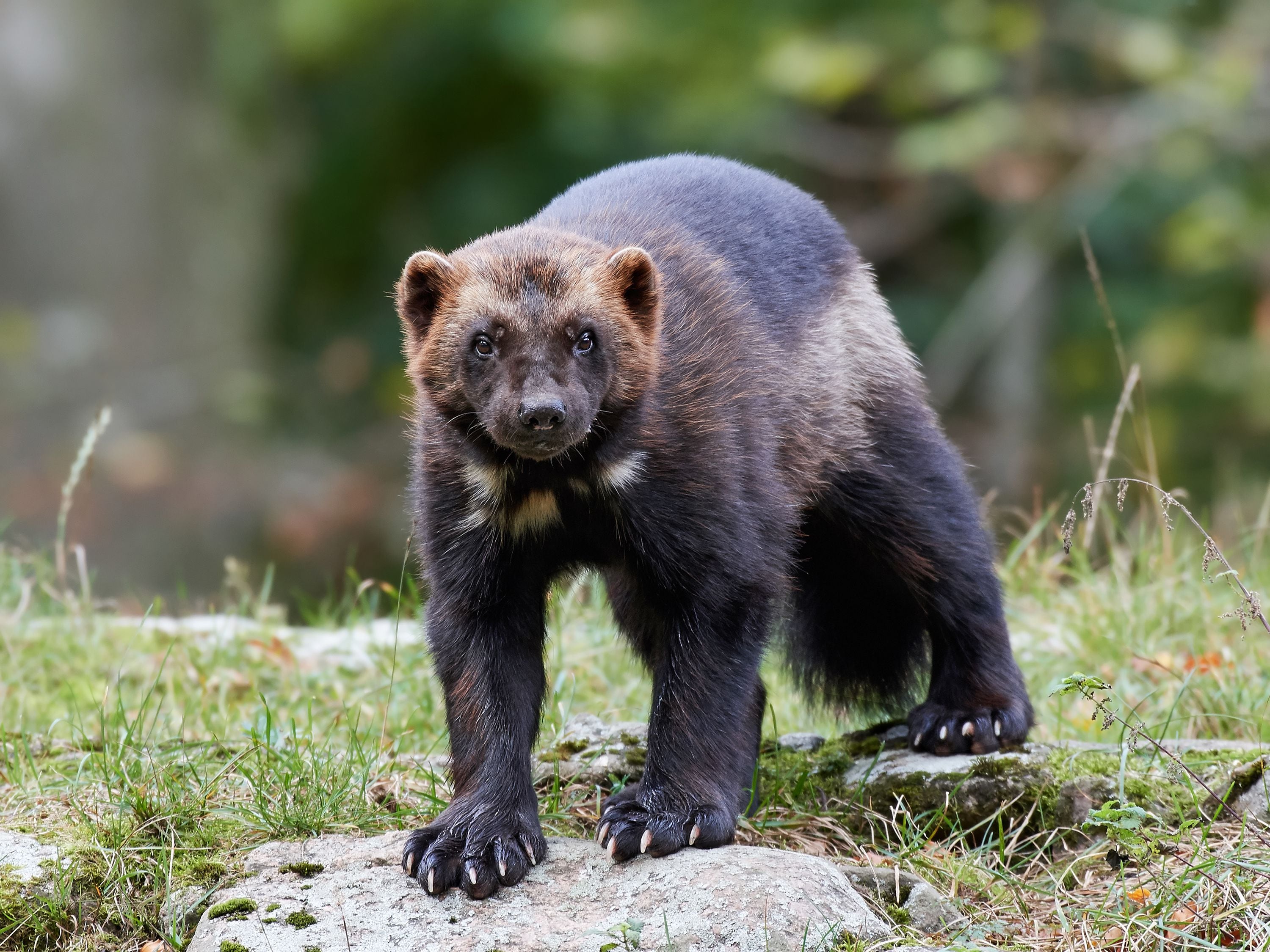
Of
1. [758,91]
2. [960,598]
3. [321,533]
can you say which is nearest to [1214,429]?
[758,91]

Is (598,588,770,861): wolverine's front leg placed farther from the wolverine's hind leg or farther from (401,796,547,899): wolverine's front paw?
the wolverine's hind leg

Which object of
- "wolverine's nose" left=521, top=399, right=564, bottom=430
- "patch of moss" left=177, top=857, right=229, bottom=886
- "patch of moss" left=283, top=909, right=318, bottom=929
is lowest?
"patch of moss" left=177, top=857, right=229, bottom=886

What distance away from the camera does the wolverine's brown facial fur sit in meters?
3.74

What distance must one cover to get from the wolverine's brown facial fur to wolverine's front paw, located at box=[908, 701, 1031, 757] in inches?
59.7

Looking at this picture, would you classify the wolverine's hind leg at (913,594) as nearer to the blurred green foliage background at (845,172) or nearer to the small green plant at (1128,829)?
the small green plant at (1128,829)

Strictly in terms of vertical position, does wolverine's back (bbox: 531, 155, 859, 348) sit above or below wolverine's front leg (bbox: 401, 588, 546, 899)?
above

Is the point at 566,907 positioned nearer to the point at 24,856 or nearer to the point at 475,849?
the point at 475,849

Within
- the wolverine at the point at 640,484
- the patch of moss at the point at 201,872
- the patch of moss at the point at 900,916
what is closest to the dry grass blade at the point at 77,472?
the wolverine at the point at 640,484

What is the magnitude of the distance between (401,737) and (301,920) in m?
1.02

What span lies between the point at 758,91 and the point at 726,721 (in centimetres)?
916

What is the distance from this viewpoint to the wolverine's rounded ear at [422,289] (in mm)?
4027

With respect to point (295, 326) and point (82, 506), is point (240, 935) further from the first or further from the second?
point (295, 326)

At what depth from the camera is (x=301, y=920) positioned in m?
3.46

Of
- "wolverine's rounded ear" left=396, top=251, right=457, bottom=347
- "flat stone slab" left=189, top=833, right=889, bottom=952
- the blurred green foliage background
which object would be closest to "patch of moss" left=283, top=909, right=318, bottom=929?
"flat stone slab" left=189, top=833, right=889, bottom=952
